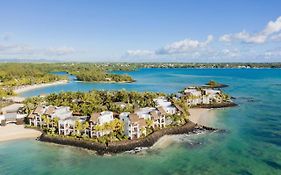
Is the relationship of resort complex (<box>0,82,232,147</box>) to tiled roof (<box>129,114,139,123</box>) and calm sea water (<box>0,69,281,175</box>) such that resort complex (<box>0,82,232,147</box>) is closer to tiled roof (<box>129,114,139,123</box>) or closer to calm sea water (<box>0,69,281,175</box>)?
tiled roof (<box>129,114,139,123</box>)

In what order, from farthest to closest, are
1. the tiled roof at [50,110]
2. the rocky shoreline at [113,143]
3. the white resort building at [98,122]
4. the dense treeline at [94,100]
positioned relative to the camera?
the dense treeline at [94,100], the tiled roof at [50,110], the white resort building at [98,122], the rocky shoreline at [113,143]

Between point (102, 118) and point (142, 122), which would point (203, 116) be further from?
point (102, 118)

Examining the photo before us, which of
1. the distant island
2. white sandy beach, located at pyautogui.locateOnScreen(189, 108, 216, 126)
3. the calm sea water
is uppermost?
the distant island

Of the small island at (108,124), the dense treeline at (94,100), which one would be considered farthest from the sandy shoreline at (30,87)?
the small island at (108,124)

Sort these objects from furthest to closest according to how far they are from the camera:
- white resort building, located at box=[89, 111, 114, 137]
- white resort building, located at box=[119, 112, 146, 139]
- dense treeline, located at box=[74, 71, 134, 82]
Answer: dense treeline, located at box=[74, 71, 134, 82]
white resort building, located at box=[89, 111, 114, 137]
white resort building, located at box=[119, 112, 146, 139]

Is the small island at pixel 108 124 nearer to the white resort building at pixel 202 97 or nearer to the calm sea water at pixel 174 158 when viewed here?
the calm sea water at pixel 174 158

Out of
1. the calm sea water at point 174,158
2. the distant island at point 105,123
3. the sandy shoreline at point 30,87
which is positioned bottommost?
the sandy shoreline at point 30,87

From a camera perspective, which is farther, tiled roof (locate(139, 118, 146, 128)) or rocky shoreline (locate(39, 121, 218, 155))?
tiled roof (locate(139, 118, 146, 128))

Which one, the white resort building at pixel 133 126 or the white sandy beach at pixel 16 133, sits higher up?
the white resort building at pixel 133 126

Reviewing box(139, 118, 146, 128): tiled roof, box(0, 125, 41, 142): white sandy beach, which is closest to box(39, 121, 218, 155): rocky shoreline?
box(139, 118, 146, 128): tiled roof

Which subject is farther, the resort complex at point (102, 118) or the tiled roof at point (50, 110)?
the tiled roof at point (50, 110)
